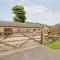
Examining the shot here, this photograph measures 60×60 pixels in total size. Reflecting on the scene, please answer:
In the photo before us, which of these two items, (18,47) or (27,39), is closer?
(18,47)

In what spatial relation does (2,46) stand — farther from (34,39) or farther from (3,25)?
(3,25)

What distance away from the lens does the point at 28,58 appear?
42.0 ft

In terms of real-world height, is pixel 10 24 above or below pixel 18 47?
above

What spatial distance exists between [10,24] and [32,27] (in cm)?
853

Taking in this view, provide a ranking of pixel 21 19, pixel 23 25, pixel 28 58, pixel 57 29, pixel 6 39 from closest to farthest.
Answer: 1. pixel 28 58
2. pixel 6 39
3. pixel 23 25
4. pixel 57 29
5. pixel 21 19

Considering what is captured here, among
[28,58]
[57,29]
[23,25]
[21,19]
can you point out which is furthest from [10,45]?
[21,19]

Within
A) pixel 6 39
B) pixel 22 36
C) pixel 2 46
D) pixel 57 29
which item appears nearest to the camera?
pixel 2 46

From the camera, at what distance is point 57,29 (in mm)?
62656

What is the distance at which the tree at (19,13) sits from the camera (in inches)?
2901

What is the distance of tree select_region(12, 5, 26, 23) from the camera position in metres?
73.7

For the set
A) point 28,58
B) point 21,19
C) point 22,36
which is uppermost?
point 21,19

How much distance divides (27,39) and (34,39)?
5.67ft

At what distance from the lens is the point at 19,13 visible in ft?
247

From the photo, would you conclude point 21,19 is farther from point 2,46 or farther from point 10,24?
point 2,46
